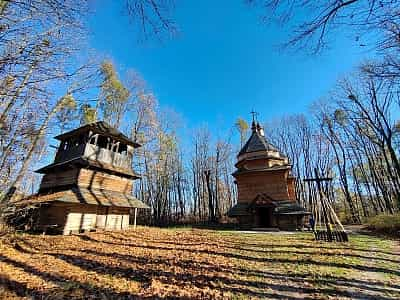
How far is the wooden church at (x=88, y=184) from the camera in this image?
523 inches

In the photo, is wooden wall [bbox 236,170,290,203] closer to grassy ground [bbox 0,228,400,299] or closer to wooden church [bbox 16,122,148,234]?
grassy ground [bbox 0,228,400,299]

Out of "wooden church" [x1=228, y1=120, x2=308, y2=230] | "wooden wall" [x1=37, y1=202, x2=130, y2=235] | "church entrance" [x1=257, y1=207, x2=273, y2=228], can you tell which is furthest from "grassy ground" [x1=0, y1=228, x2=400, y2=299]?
"church entrance" [x1=257, y1=207, x2=273, y2=228]

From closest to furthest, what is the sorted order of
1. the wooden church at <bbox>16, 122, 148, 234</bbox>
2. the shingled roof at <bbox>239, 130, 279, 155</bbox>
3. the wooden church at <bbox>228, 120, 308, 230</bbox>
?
the wooden church at <bbox>16, 122, 148, 234</bbox> → the wooden church at <bbox>228, 120, 308, 230</bbox> → the shingled roof at <bbox>239, 130, 279, 155</bbox>

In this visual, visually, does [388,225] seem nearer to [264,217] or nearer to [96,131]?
[264,217]

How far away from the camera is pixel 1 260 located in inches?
268

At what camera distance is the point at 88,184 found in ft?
49.1

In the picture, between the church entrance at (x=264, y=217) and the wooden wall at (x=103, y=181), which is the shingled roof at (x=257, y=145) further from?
the wooden wall at (x=103, y=181)

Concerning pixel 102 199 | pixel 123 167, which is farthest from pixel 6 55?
pixel 123 167

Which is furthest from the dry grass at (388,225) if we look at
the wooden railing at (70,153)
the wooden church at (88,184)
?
the wooden railing at (70,153)

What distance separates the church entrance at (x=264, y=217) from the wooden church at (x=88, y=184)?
11125 mm

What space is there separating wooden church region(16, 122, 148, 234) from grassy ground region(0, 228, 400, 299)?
4523 mm

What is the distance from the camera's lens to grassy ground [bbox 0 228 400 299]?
4.49 metres

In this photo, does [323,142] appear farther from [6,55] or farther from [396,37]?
[6,55]

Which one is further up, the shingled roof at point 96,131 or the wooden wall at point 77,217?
the shingled roof at point 96,131
